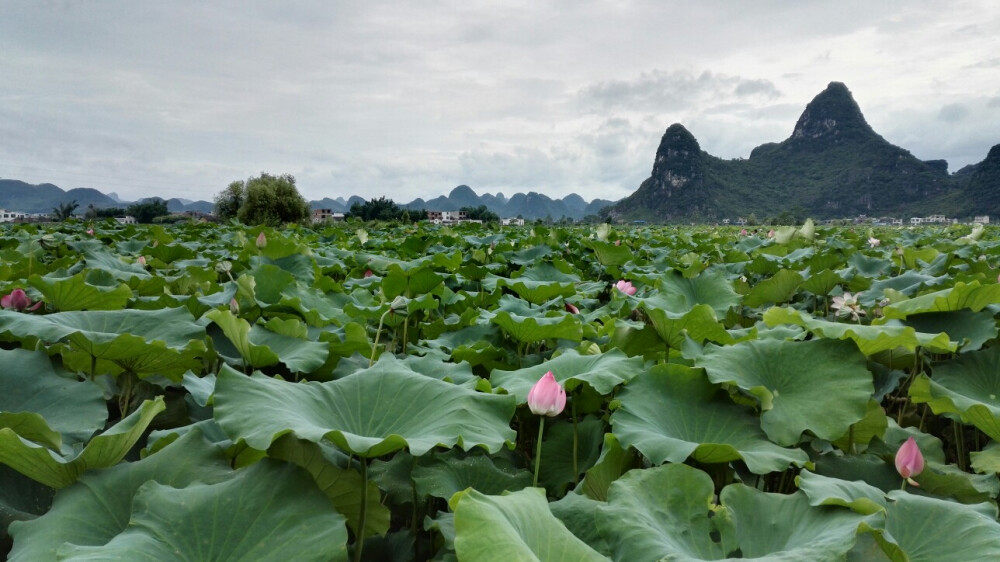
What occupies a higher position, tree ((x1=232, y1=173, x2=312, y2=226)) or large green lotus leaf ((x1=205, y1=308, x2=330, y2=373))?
tree ((x1=232, y1=173, x2=312, y2=226))

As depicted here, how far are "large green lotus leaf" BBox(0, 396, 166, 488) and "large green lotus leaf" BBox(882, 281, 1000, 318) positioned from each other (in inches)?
75.1

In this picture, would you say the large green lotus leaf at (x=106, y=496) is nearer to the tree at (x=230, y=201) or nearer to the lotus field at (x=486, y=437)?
the lotus field at (x=486, y=437)

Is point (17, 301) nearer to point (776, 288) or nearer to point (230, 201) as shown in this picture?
point (776, 288)

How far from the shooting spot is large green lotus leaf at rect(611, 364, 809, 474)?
1110 millimetres

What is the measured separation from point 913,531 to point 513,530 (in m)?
0.69

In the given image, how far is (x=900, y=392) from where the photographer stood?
1.91 m

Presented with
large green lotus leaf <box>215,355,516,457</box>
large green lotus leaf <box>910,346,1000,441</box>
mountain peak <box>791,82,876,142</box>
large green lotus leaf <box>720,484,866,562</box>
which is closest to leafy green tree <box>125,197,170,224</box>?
large green lotus leaf <box>215,355,516,457</box>

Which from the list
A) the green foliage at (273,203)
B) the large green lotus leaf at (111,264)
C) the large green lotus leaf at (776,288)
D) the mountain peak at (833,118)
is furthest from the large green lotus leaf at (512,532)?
the mountain peak at (833,118)

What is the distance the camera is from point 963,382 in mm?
1595

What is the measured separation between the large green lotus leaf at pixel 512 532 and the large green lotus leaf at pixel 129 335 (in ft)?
3.09

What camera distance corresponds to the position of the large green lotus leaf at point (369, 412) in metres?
0.92

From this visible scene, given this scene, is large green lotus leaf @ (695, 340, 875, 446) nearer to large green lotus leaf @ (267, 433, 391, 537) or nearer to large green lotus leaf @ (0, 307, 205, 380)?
large green lotus leaf @ (267, 433, 391, 537)

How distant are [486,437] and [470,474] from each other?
160 millimetres

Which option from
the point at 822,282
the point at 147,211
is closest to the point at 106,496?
the point at 822,282
